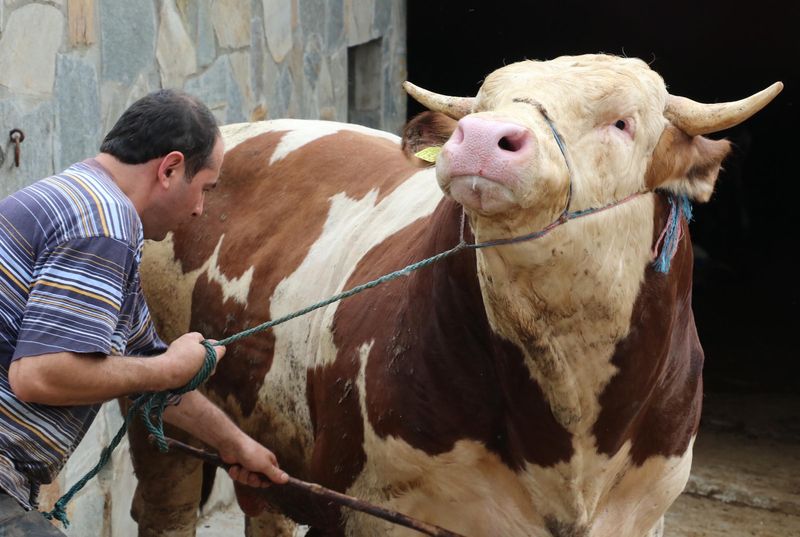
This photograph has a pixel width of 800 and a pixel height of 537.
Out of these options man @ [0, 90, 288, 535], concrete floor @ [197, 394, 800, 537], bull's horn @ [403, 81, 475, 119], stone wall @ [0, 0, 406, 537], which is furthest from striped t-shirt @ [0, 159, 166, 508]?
concrete floor @ [197, 394, 800, 537]

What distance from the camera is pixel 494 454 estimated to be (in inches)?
97.8

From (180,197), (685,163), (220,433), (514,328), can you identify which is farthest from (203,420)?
(685,163)

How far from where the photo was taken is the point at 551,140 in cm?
204

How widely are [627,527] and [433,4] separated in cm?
1018

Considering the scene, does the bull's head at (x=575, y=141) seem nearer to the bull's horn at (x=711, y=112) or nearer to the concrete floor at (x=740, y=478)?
the bull's horn at (x=711, y=112)

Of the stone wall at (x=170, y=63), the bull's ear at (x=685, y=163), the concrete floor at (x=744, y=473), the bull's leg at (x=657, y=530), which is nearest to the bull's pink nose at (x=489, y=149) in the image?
the bull's ear at (x=685, y=163)

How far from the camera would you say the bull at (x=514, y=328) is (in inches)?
84.0

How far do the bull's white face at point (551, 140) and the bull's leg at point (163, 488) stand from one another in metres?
2.17

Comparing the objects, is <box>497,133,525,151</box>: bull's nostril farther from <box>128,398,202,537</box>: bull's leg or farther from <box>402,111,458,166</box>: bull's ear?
<box>128,398,202,537</box>: bull's leg

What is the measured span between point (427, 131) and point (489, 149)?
91 centimetres

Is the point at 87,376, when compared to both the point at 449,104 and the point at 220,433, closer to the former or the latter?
the point at 220,433

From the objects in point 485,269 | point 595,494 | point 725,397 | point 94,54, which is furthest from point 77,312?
point 725,397

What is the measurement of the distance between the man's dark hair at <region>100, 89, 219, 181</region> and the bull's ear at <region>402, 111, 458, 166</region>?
0.60m

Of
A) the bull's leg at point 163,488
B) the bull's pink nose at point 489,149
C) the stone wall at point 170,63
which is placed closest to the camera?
the bull's pink nose at point 489,149
